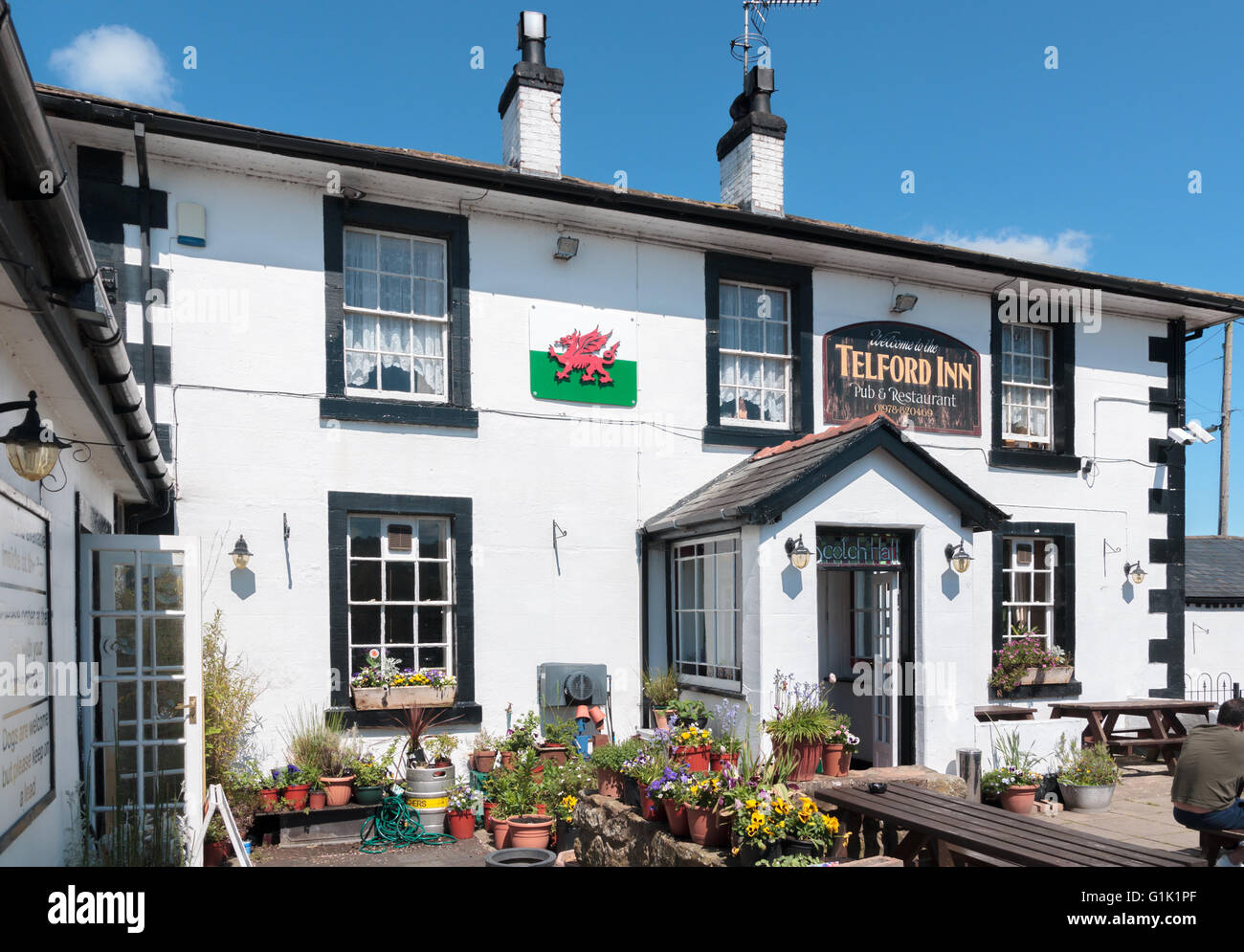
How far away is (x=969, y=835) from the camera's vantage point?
5379 mm

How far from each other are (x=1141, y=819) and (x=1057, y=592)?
369 cm

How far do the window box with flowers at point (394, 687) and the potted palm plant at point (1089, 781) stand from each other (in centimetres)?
593

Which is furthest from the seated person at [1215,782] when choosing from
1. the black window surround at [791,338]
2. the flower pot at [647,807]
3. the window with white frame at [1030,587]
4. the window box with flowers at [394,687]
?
the window box with flowers at [394,687]

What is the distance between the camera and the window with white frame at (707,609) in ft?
29.5

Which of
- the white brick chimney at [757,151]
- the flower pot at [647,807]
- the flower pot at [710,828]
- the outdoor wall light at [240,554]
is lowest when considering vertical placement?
the flower pot at [647,807]

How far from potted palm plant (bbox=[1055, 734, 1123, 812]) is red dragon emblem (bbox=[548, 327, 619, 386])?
19.4ft

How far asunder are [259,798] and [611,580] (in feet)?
12.5

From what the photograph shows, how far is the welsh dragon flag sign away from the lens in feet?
31.8

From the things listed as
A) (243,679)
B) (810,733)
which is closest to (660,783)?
(810,733)

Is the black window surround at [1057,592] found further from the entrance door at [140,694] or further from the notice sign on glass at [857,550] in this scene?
the entrance door at [140,694]

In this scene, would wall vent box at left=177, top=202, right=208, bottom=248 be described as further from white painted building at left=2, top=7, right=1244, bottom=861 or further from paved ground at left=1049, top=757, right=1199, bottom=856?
paved ground at left=1049, top=757, right=1199, bottom=856

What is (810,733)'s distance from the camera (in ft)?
25.2

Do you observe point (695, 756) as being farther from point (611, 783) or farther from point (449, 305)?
point (449, 305)

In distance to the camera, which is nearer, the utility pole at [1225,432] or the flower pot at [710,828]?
the flower pot at [710,828]
